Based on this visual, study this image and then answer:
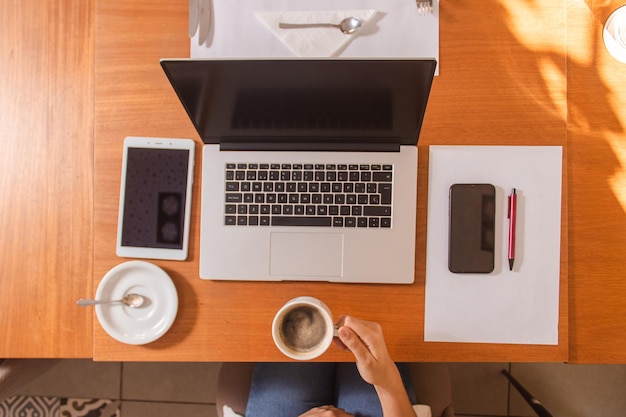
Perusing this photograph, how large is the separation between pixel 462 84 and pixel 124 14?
0.63 metres

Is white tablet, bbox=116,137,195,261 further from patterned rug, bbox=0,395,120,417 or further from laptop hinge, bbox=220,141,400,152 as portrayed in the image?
patterned rug, bbox=0,395,120,417

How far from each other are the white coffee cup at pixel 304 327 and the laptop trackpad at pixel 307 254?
0.11 meters

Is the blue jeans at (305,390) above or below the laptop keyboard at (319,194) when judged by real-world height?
below

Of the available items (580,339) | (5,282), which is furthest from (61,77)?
(580,339)

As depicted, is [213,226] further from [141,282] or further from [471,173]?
[471,173]

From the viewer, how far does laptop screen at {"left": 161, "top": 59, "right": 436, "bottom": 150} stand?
63 centimetres

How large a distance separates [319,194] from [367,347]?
0.27 m

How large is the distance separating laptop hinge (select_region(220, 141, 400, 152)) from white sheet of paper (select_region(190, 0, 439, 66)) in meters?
0.16

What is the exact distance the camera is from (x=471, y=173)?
0.84 metres

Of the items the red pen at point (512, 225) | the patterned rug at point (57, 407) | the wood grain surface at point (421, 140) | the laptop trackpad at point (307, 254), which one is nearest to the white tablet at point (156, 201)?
the wood grain surface at point (421, 140)

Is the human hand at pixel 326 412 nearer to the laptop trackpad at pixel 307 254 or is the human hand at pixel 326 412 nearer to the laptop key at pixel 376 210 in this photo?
the laptop trackpad at pixel 307 254

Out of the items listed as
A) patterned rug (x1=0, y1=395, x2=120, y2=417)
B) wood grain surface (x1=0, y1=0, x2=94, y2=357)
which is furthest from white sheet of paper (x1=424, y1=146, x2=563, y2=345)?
patterned rug (x1=0, y1=395, x2=120, y2=417)

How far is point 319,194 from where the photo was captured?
0.83m

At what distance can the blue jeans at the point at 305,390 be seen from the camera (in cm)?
100
